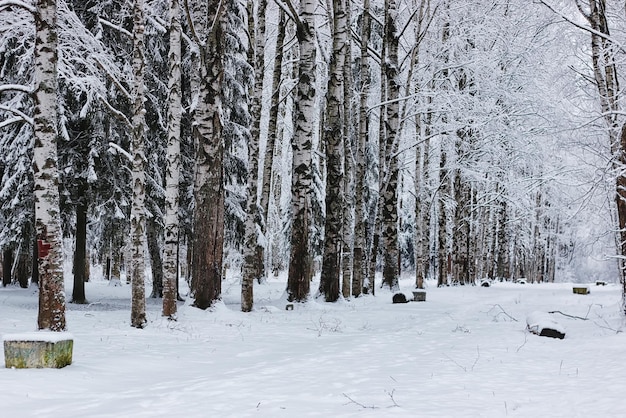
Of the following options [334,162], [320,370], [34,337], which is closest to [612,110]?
[320,370]

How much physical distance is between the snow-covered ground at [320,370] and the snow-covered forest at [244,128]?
1252mm

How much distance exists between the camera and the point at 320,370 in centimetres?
665

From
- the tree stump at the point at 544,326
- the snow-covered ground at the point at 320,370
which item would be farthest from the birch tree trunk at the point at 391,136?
the tree stump at the point at 544,326

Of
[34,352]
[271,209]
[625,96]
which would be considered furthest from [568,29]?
[271,209]

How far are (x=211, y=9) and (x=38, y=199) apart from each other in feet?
22.4

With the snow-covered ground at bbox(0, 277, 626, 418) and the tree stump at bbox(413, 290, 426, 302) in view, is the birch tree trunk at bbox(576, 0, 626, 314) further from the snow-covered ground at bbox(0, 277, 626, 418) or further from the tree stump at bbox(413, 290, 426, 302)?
the tree stump at bbox(413, 290, 426, 302)

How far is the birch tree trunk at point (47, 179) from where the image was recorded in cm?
755

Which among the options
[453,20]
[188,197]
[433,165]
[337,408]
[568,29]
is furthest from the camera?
[433,165]

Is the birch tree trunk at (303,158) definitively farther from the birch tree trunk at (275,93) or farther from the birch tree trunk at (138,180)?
the birch tree trunk at (138,180)

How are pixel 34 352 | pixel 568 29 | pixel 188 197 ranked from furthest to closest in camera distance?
pixel 188 197 < pixel 568 29 < pixel 34 352

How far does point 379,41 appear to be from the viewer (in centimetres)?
2462

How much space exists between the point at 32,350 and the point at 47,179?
2554 mm

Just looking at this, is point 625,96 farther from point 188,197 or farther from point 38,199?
point 188,197

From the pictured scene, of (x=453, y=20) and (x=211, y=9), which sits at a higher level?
(x=453, y=20)
